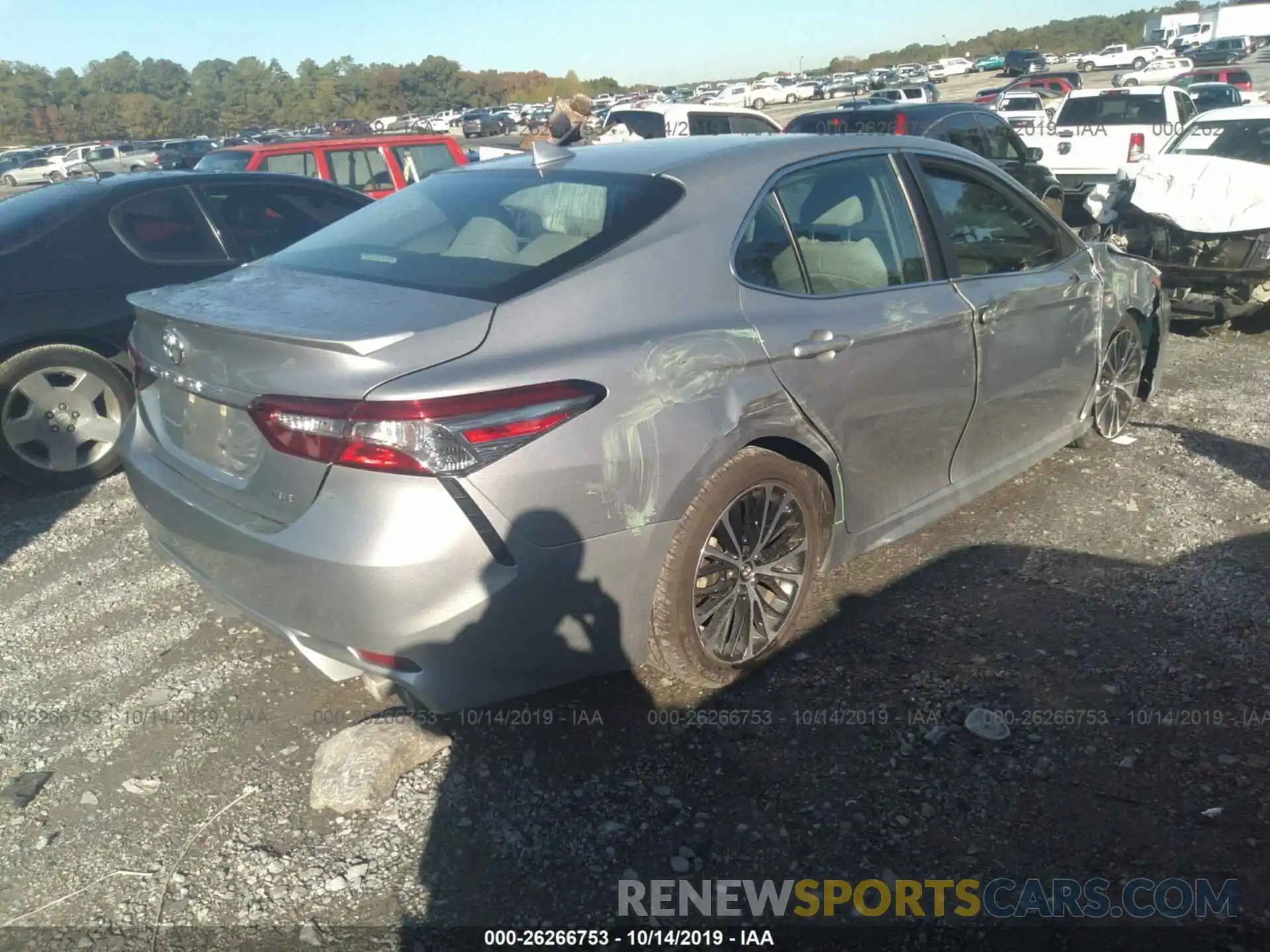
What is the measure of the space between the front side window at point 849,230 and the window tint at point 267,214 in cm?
350

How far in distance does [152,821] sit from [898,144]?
347cm

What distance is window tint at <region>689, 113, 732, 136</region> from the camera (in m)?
16.2

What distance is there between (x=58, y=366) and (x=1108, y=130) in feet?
49.1

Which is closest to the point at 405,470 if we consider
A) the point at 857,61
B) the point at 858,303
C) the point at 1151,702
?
the point at 858,303

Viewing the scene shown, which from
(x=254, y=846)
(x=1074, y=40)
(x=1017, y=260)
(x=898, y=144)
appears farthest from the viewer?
(x=1074, y=40)

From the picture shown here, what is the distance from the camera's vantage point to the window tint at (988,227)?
3.87 m

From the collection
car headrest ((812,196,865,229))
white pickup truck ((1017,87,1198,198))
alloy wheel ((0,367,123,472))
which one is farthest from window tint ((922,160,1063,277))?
white pickup truck ((1017,87,1198,198))

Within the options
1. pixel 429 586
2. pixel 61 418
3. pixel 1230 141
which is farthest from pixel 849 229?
pixel 1230 141

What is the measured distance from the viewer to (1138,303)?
508 cm

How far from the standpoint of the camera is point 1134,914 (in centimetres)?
235

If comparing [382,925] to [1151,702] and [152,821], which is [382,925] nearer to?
[152,821]

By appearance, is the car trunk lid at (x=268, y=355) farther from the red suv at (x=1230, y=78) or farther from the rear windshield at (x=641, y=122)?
the red suv at (x=1230, y=78)

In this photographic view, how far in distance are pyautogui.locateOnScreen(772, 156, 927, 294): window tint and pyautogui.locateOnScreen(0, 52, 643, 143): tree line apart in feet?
221

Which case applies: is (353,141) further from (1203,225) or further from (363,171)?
(1203,225)
